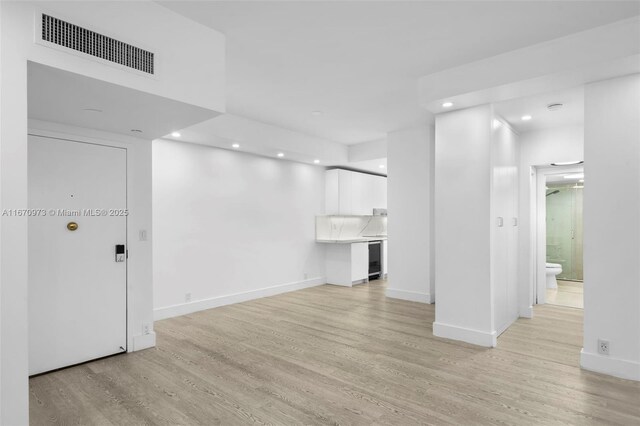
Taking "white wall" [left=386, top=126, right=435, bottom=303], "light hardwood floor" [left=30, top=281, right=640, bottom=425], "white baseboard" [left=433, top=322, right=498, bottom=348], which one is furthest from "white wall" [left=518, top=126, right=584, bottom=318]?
"white baseboard" [left=433, top=322, right=498, bottom=348]

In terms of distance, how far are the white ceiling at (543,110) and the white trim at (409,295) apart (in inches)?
110

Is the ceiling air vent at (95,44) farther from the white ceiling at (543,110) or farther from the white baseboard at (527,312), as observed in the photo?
the white baseboard at (527,312)

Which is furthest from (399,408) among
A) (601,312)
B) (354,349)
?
(601,312)

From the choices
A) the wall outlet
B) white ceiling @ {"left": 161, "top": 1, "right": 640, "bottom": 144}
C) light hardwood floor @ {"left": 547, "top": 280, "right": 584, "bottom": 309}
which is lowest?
light hardwood floor @ {"left": 547, "top": 280, "right": 584, "bottom": 309}

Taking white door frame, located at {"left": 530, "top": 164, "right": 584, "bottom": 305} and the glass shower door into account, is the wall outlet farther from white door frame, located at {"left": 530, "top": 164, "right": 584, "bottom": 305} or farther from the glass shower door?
the glass shower door

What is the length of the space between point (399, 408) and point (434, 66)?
121 inches

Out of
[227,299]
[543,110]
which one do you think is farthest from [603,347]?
[227,299]

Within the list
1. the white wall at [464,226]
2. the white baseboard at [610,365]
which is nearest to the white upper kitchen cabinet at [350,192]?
the white wall at [464,226]

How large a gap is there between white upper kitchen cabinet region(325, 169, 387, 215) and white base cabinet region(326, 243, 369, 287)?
30.7 inches

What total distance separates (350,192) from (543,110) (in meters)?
4.15

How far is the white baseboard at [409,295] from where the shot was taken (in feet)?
18.8

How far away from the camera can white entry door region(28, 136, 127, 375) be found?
316 cm

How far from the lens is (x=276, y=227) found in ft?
21.9

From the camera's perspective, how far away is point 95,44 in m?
2.22
